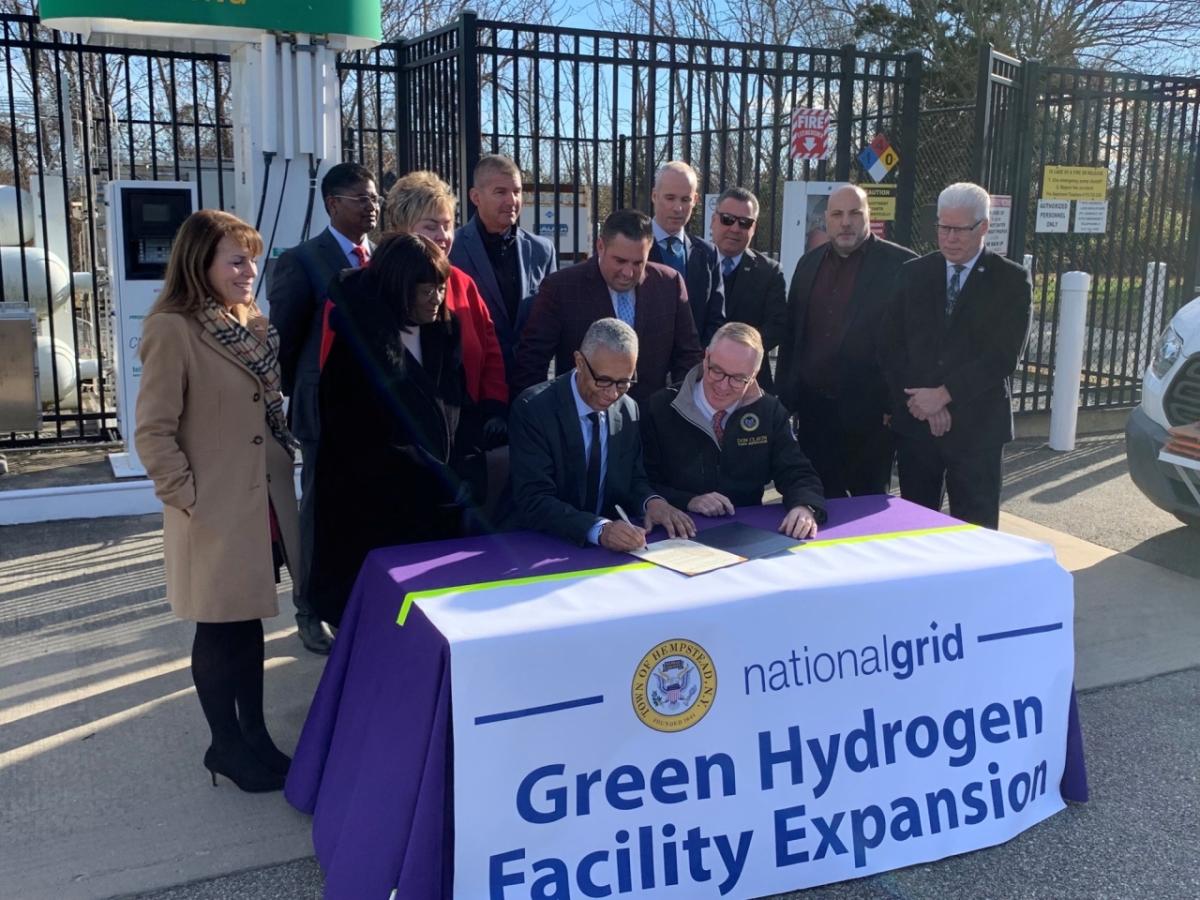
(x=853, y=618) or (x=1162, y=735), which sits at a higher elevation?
(x=853, y=618)

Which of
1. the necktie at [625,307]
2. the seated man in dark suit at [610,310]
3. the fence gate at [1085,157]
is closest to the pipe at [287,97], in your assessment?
the seated man in dark suit at [610,310]

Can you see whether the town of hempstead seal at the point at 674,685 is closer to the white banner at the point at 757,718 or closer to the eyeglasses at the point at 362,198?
the white banner at the point at 757,718

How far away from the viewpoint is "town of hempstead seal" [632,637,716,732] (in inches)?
103

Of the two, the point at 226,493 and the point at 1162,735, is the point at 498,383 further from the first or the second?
the point at 1162,735

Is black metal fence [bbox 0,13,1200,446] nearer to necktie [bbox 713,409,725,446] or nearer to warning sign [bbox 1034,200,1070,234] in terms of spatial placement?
warning sign [bbox 1034,200,1070,234]

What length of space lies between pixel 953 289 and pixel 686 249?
42.6 inches

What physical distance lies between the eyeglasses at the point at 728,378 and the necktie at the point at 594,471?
0.42 meters

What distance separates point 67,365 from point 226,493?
573cm

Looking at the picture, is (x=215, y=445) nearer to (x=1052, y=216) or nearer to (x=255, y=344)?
(x=255, y=344)

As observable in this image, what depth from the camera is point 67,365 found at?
7957mm

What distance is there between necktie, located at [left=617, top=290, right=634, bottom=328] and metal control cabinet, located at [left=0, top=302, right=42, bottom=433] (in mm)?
4148

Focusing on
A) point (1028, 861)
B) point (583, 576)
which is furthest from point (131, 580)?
point (1028, 861)

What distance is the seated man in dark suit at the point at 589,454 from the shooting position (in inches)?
123

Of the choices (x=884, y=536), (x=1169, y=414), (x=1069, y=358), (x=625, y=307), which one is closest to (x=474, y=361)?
(x=625, y=307)
